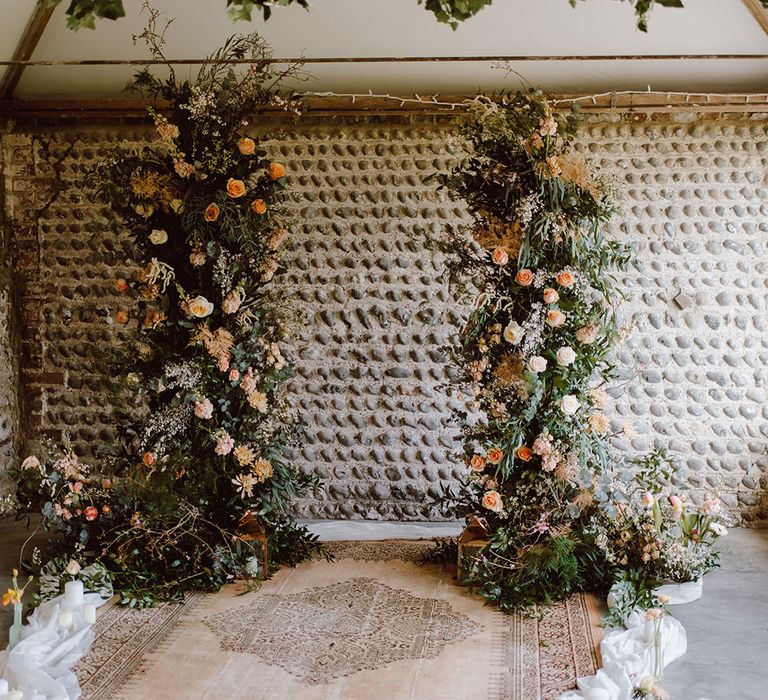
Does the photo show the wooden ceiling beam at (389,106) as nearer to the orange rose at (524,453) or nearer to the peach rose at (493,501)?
the orange rose at (524,453)

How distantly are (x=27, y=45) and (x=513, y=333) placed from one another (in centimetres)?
410

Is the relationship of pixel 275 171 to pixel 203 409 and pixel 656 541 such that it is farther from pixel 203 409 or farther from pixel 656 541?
pixel 656 541

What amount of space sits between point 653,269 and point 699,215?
519 millimetres

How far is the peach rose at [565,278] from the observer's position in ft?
16.6

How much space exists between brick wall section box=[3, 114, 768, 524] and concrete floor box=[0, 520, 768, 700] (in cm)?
93

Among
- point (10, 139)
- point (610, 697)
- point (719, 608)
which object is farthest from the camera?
point (10, 139)

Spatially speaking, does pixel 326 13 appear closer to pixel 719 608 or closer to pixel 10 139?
pixel 10 139

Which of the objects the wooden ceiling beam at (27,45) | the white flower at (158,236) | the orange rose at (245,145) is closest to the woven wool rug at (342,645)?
the white flower at (158,236)

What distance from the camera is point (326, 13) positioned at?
6.24m

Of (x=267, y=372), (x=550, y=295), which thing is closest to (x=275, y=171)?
(x=267, y=372)

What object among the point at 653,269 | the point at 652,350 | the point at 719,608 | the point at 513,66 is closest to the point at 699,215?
the point at 653,269

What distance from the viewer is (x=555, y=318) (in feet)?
16.6

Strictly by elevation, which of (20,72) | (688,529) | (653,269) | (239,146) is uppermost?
(20,72)

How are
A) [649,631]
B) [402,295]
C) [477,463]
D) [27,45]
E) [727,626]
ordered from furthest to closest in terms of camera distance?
1. [402,295]
2. [27,45]
3. [477,463]
4. [727,626]
5. [649,631]
